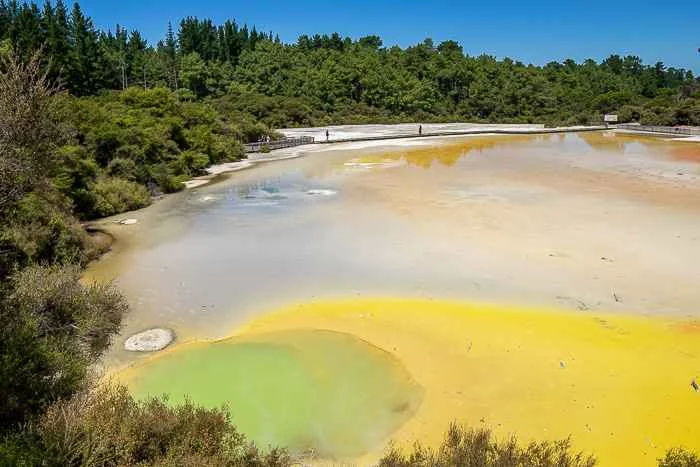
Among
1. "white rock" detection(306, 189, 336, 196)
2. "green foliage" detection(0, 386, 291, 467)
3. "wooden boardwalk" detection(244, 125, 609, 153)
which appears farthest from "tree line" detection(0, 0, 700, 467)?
"white rock" detection(306, 189, 336, 196)

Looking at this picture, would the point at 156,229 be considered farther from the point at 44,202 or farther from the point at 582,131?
the point at 582,131

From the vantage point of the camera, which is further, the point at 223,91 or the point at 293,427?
the point at 223,91

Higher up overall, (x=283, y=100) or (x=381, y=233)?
(x=283, y=100)

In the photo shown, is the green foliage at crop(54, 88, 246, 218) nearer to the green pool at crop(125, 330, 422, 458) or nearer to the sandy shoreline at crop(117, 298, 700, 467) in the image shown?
the green pool at crop(125, 330, 422, 458)

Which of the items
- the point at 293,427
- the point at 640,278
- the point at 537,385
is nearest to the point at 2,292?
the point at 293,427

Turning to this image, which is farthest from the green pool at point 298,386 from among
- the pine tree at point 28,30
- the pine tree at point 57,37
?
the pine tree at point 28,30

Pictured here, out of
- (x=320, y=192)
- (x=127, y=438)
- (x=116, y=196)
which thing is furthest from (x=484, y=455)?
(x=320, y=192)

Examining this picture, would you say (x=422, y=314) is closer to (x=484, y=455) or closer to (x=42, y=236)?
(x=484, y=455)

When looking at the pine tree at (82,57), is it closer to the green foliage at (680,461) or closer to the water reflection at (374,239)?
the water reflection at (374,239)
